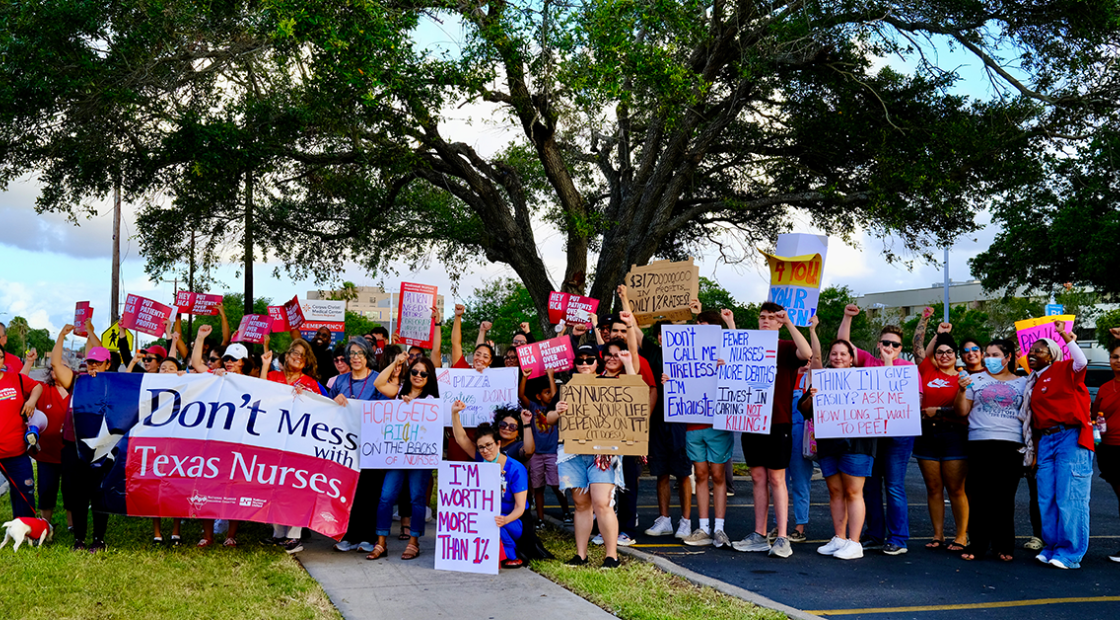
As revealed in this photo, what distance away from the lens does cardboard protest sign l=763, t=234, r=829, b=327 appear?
9.47 metres

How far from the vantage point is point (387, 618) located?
5586 mm

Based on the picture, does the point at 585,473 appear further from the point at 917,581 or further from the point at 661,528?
the point at 917,581

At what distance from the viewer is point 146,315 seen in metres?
11.7

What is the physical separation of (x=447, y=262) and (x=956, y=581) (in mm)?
13864

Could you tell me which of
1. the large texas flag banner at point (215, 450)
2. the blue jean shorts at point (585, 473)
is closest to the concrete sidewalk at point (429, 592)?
the large texas flag banner at point (215, 450)

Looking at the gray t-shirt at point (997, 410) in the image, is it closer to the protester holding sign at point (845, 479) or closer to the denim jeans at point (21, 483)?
the protester holding sign at point (845, 479)

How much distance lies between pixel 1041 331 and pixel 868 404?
2.17 meters

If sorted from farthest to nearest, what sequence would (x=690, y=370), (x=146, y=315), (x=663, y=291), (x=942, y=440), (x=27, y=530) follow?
(x=146, y=315) < (x=663, y=291) < (x=690, y=370) < (x=942, y=440) < (x=27, y=530)

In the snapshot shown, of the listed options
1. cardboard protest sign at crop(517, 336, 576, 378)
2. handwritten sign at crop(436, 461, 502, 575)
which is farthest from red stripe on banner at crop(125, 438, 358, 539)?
cardboard protest sign at crop(517, 336, 576, 378)

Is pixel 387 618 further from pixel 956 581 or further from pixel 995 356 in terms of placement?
pixel 995 356

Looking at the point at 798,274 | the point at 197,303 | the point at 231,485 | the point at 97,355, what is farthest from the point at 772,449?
the point at 197,303

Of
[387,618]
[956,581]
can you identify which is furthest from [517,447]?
[956,581]

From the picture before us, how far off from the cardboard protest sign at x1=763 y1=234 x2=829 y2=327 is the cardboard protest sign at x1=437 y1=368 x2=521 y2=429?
2980 mm

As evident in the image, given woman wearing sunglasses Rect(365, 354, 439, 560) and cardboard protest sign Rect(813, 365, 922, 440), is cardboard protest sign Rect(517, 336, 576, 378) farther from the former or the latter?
cardboard protest sign Rect(813, 365, 922, 440)
